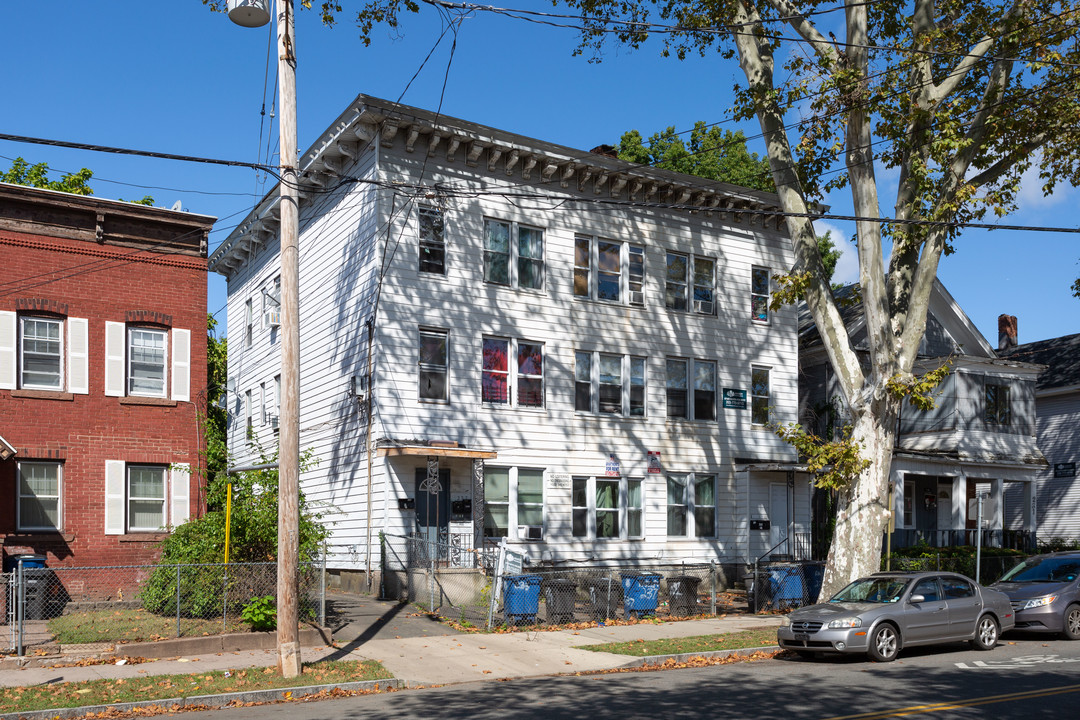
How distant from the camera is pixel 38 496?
65.2ft

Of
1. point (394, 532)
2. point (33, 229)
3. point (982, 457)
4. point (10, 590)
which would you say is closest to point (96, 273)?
point (33, 229)

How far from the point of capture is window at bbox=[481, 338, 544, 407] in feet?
80.9

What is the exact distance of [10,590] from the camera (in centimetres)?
1670

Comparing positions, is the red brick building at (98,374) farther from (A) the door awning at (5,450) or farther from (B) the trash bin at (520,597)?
(B) the trash bin at (520,597)


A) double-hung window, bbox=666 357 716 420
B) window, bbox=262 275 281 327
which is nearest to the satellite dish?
window, bbox=262 275 281 327

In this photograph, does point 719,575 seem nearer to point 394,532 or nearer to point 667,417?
point 667,417

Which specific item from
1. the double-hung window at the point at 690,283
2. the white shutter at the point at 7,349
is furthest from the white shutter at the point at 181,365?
the double-hung window at the point at 690,283

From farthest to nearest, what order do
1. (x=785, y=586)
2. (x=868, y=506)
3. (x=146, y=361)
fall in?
(x=785, y=586), (x=146, y=361), (x=868, y=506)

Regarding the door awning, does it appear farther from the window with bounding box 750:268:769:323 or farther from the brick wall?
the window with bounding box 750:268:769:323

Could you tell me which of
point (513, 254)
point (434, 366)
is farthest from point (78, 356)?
point (513, 254)

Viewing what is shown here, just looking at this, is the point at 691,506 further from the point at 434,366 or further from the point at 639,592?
the point at 434,366

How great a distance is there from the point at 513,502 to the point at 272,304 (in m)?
10.9

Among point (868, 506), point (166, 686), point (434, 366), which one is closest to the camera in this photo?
point (166, 686)

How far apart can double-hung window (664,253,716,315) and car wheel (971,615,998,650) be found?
13.6 metres
